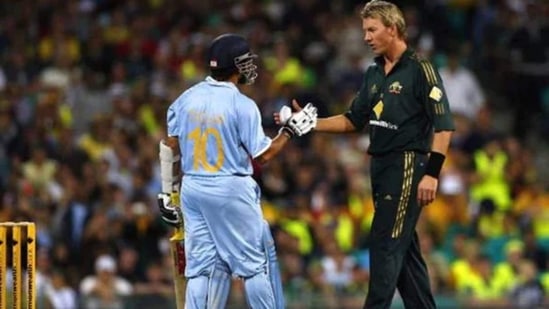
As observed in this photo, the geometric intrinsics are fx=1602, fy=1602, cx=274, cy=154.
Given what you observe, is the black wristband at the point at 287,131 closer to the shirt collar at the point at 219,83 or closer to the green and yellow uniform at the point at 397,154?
the shirt collar at the point at 219,83

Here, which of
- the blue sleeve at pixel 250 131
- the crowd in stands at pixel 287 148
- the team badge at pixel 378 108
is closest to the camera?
the blue sleeve at pixel 250 131

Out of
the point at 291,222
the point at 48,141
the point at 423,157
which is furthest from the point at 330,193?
the point at 423,157

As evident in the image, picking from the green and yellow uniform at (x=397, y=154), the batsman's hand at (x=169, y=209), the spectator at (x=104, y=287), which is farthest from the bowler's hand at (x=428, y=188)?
the spectator at (x=104, y=287)

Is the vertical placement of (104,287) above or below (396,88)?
below

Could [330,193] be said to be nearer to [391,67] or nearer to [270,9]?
[270,9]

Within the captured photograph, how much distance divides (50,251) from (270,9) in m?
6.21

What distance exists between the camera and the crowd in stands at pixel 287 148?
16469mm

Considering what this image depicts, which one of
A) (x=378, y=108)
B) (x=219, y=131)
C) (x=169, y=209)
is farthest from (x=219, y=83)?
Answer: (x=378, y=108)

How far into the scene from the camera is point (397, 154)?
34.8 ft

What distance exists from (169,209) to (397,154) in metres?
1.55

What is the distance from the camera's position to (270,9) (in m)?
21.5

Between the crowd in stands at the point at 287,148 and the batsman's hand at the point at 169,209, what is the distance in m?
4.50

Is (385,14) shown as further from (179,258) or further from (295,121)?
(179,258)

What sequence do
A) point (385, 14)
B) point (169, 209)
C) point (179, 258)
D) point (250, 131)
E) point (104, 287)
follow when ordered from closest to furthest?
point (250, 131)
point (385, 14)
point (169, 209)
point (179, 258)
point (104, 287)
